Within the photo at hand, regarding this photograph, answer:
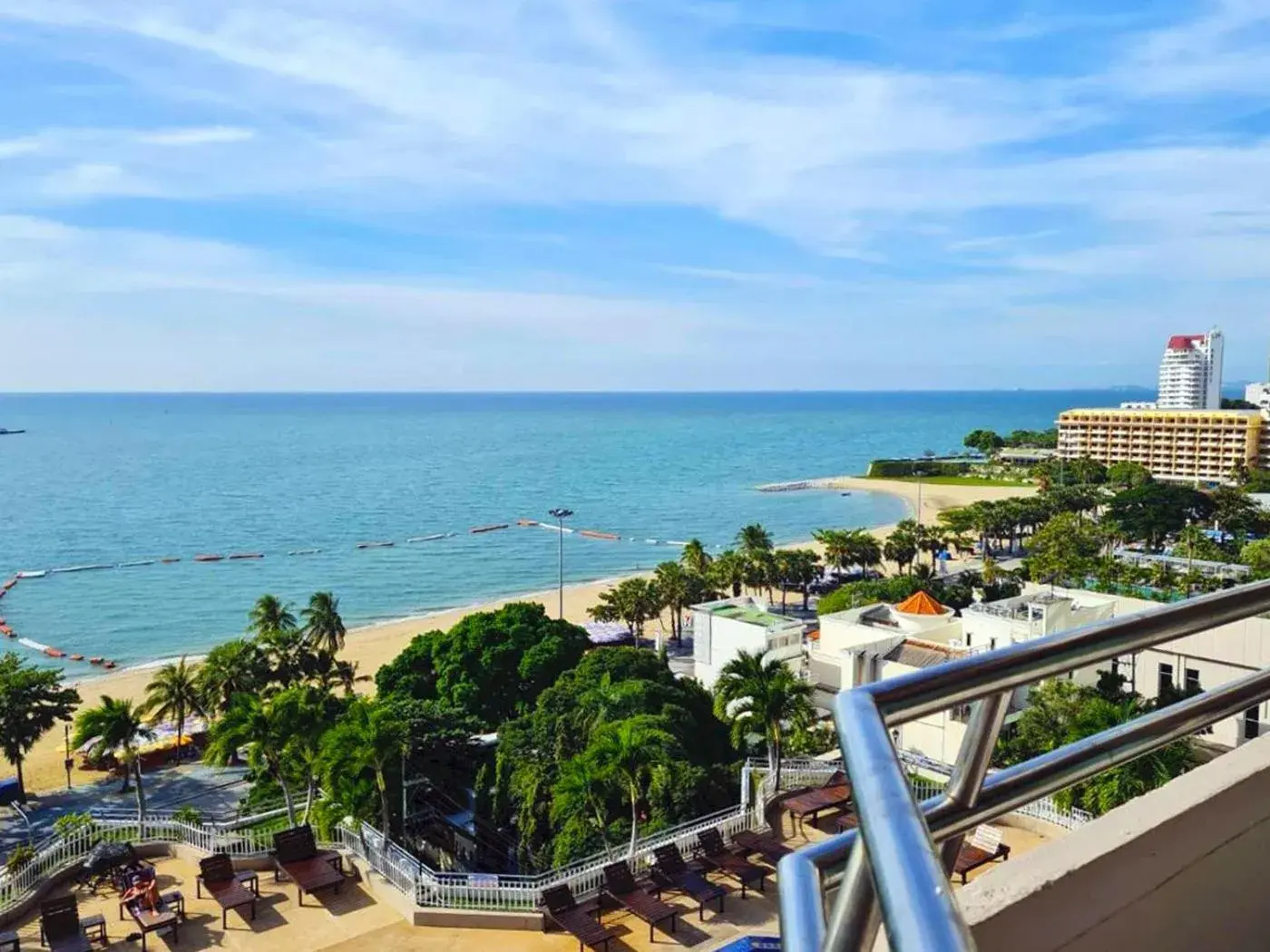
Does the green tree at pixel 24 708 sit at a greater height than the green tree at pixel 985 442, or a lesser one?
lesser

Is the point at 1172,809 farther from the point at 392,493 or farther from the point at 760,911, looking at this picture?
the point at 392,493

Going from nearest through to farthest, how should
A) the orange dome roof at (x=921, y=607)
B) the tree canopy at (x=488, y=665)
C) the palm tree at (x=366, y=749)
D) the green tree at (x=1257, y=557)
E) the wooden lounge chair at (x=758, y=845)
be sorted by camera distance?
1. the wooden lounge chair at (x=758, y=845)
2. the palm tree at (x=366, y=749)
3. the tree canopy at (x=488, y=665)
4. the orange dome roof at (x=921, y=607)
5. the green tree at (x=1257, y=557)

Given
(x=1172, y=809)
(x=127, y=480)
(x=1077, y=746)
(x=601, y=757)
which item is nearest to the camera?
(x=1077, y=746)

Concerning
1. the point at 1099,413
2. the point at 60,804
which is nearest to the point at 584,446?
the point at 1099,413

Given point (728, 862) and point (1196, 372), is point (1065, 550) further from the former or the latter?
point (1196, 372)

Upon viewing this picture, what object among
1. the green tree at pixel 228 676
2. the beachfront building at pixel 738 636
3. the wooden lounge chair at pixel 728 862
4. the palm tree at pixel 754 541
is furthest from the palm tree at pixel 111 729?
the palm tree at pixel 754 541

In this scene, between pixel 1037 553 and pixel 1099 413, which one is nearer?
pixel 1037 553

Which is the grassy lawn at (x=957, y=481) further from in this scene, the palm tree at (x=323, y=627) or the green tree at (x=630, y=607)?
the palm tree at (x=323, y=627)
